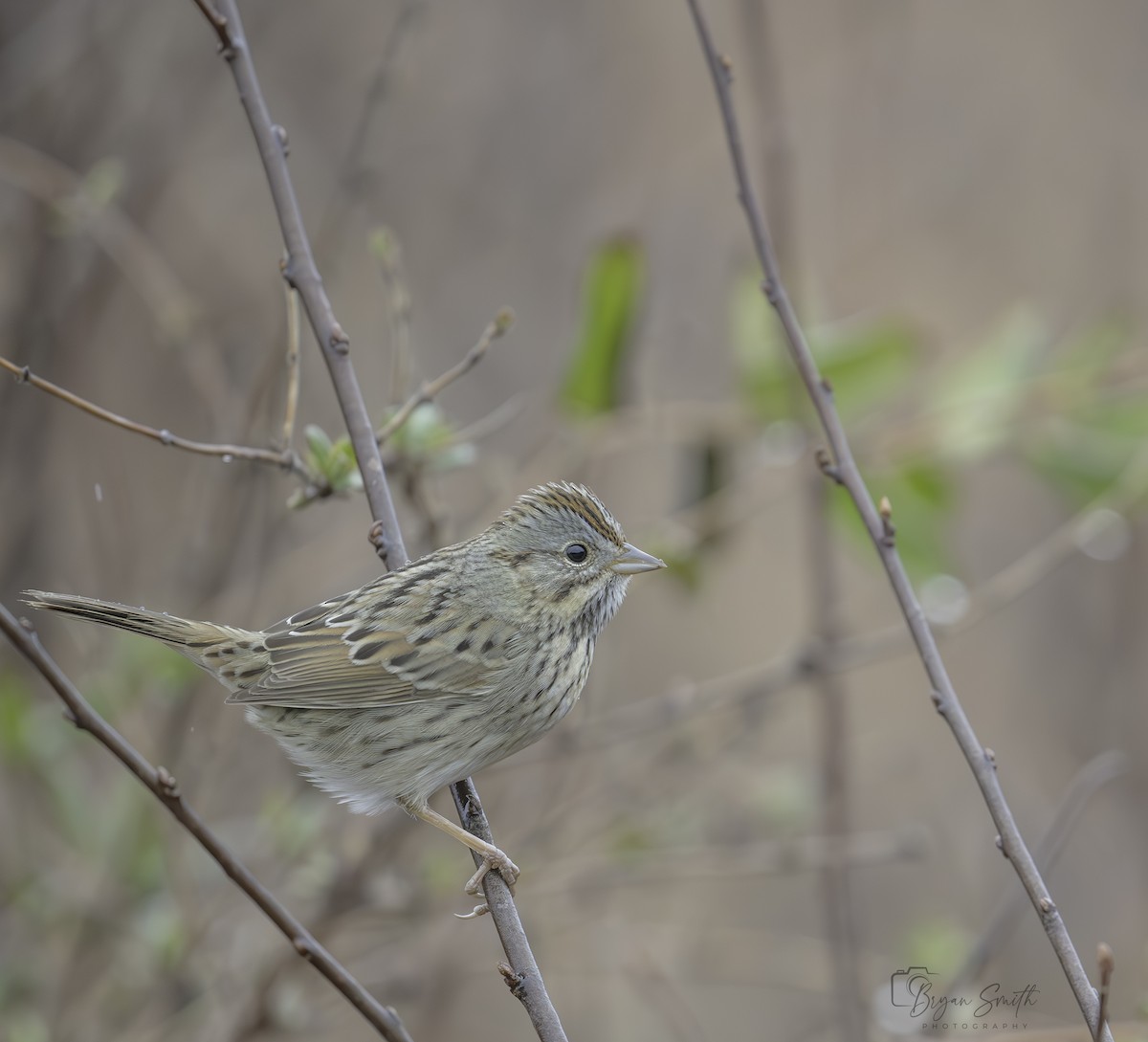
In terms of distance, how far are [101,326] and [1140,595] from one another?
5.72 metres

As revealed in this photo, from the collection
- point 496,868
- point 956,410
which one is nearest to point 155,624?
point 496,868

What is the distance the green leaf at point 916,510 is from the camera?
4.35m

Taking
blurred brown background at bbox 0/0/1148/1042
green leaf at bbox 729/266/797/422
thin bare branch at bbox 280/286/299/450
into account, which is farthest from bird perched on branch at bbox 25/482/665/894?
green leaf at bbox 729/266/797/422

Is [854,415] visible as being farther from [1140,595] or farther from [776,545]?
[776,545]

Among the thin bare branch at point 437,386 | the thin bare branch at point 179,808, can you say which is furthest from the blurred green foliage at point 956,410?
the thin bare branch at point 179,808

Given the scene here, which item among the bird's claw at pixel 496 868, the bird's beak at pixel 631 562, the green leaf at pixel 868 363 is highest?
the green leaf at pixel 868 363

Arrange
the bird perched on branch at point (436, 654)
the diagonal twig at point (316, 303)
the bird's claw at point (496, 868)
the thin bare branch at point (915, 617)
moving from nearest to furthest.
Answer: the thin bare branch at point (915, 617) < the diagonal twig at point (316, 303) < the bird's claw at point (496, 868) < the bird perched on branch at point (436, 654)

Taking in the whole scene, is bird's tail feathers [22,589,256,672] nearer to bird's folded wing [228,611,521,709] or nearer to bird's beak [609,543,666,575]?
bird's folded wing [228,611,521,709]

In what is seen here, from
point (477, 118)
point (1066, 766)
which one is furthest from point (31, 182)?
point (1066, 766)

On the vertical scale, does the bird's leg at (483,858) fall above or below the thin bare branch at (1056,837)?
above

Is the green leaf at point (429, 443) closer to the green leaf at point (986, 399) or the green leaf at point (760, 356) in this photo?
the green leaf at point (760, 356)

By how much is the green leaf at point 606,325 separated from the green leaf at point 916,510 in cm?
86

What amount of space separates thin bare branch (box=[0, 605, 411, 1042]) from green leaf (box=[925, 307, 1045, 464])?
2.77m

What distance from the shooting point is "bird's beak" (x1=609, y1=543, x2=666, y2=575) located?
12.4ft
